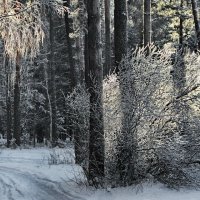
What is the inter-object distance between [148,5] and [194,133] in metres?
8.57

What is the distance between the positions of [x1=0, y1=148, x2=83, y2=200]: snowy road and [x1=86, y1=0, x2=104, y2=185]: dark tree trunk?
86 cm

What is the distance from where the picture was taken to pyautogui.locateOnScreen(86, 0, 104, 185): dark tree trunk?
11.8m

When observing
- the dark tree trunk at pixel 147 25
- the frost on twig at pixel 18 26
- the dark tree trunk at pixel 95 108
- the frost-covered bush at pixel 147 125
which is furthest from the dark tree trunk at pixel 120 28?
the dark tree trunk at pixel 147 25

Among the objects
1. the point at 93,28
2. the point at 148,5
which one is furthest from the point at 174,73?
the point at 148,5

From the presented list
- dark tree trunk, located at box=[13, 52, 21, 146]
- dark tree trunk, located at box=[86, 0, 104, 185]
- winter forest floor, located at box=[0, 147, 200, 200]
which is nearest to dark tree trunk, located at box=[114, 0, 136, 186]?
winter forest floor, located at box=[0, 147, 200, 200]

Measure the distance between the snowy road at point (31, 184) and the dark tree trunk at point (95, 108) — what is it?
2.81ft

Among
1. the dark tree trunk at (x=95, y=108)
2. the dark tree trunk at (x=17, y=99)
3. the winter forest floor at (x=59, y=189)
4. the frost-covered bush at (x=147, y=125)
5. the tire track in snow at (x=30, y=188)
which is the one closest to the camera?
the winter forest floor at (x=59, y=189)

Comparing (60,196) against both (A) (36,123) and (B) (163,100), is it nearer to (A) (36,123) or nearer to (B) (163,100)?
(B) (163,100)

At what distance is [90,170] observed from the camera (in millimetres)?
12094

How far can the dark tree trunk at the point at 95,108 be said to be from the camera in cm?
1184

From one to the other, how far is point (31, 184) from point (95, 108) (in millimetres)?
3170

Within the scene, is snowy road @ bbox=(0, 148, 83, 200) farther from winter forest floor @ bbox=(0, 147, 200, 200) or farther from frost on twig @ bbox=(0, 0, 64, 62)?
frost on twig @ bbox=(0, 0, 64, 62)

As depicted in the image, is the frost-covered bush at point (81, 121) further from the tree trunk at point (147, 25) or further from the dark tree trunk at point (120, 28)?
the tree trunk at point (147, 25)

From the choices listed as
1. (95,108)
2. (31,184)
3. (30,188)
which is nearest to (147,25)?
(95,108)
